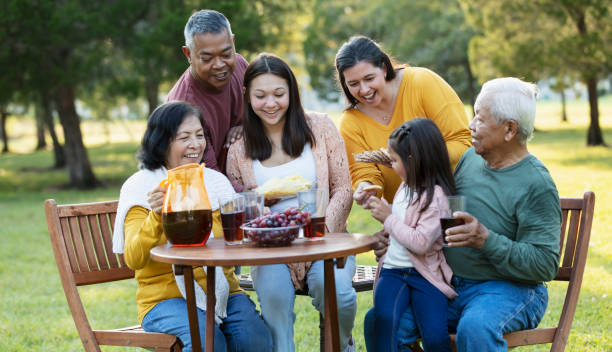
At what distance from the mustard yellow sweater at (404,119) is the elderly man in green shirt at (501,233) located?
0.77 meters

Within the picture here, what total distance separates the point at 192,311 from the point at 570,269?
75.6 inches

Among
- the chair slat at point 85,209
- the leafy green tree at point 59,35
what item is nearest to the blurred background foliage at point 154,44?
the leafy green tree at point 59,35

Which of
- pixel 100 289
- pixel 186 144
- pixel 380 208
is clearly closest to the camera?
pixel 380 208

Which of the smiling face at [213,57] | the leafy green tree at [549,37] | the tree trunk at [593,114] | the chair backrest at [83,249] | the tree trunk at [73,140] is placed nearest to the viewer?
the chair backrest at [83,249]

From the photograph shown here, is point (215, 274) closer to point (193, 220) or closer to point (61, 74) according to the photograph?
point (193, 220)

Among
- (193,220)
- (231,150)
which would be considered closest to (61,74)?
(231,150)

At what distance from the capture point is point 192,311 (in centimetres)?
299

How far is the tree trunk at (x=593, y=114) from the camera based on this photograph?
19737 mm

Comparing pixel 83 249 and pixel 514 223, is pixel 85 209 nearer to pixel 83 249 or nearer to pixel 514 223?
pixel 83 249

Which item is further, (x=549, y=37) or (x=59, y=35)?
(x=549, y=37)

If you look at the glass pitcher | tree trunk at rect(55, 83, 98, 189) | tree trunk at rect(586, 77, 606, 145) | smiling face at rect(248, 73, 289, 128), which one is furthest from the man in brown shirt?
tree trunk at rect(586, 77, 606, 145)

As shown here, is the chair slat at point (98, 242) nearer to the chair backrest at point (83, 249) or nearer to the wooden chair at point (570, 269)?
the chair backrest at point (83, 249)

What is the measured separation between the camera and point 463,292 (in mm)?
3223

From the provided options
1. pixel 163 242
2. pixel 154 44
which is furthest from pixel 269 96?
pixel 154 44
